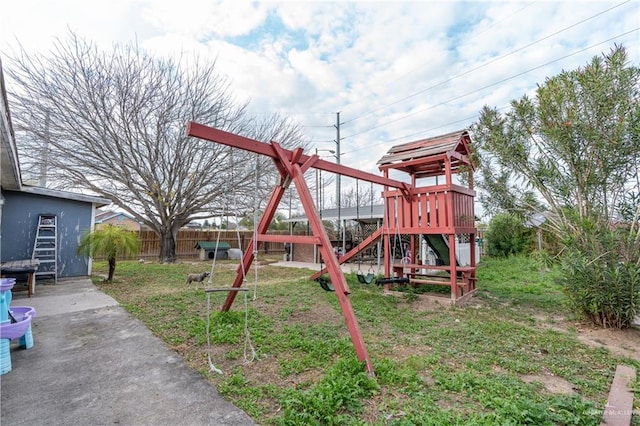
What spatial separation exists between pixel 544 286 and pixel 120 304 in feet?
30.2

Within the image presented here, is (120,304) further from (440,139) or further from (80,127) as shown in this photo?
(80,127)

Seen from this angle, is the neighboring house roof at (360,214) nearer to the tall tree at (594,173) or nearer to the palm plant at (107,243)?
the palm plant at (107,243)

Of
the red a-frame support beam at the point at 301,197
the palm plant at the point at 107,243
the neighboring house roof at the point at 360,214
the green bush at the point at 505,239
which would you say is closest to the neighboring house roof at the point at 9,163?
the palm plant at the point at 107,243

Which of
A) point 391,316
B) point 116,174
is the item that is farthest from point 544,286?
point 116,174

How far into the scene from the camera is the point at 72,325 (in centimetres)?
402

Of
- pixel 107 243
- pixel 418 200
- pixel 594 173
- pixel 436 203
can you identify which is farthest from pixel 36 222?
pixel 594 173

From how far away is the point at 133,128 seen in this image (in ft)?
33.8

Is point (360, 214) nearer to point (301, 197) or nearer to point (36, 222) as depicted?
point (301, 197)

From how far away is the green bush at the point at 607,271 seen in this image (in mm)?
3705

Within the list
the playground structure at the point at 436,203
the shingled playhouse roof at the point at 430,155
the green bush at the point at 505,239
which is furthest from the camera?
the green bush at the point at 505,239

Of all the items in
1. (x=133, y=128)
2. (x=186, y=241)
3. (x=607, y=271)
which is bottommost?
(x=607, y=271)

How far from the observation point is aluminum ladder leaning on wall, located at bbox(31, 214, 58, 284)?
7.29 meters

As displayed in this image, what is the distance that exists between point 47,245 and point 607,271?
11477mm

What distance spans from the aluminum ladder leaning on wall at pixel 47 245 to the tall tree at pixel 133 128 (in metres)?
3.24
